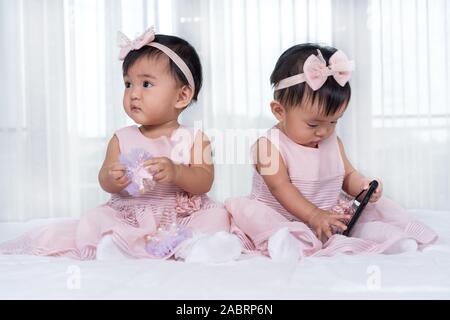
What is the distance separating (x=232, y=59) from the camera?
2.54m

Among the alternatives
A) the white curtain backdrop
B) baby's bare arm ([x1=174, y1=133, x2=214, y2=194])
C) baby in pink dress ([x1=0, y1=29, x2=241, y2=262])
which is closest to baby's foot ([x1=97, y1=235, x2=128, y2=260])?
baby in pink dress ([x1=0, y1=29, x2=241, y2=262])

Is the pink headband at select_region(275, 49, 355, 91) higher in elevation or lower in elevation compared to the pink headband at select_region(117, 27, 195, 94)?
lower

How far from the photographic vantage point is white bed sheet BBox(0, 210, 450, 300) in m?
0.90

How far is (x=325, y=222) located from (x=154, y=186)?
43 cm

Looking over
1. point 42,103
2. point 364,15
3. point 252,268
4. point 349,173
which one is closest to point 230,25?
point 364,15

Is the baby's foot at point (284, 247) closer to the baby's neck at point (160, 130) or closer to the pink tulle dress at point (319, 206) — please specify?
the pink tulle dress at point (319, 206)

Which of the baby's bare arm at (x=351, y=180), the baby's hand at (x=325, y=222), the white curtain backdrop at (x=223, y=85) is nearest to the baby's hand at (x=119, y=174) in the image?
the baby's hand at (x=325, y=222)

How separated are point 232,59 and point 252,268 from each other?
1.60m

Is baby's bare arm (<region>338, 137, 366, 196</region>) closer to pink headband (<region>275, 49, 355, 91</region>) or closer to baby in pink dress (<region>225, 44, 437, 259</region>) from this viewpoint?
baby in pink dress (<region>225, 44, 437, 259</region>)

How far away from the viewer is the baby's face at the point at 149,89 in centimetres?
154

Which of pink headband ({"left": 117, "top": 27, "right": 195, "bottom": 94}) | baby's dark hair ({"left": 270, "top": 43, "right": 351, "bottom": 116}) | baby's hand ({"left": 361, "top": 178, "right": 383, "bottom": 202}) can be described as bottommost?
baby's hand ({"left": 361, "top": 178, "right": 383, "bottom": 202})

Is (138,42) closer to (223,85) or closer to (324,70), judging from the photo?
(324,70)

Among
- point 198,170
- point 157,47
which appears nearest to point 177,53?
point 157,47

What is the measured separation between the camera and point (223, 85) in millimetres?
2529
